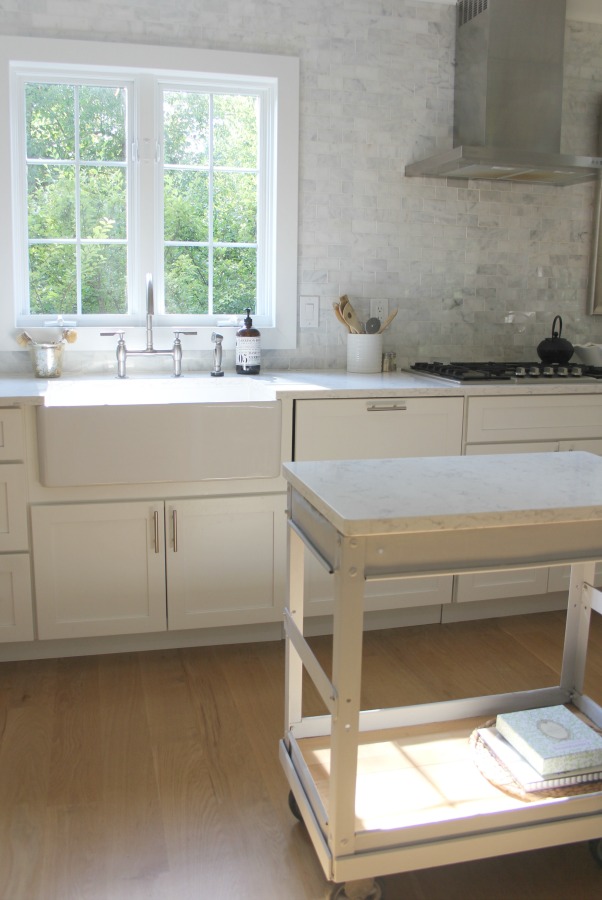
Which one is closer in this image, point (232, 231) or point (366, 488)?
point (366, 488)

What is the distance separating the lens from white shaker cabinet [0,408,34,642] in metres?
2.78

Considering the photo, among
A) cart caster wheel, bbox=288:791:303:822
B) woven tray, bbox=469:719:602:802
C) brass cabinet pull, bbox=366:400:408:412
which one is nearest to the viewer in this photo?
woven tray, bbox=469:719:602:802

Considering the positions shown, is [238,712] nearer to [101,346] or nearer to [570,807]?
[570,807]

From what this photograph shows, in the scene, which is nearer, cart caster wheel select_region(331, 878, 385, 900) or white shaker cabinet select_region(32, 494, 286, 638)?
cart caster wheel select_region(331, 878, 385, 900)

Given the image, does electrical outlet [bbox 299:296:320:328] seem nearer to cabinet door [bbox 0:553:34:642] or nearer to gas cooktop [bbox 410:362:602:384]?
gas cooktop [bbox 410:362:602:384]

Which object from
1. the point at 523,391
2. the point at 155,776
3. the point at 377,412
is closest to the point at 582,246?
the point at 523,391

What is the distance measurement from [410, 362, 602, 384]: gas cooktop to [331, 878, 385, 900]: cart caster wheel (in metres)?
1.93

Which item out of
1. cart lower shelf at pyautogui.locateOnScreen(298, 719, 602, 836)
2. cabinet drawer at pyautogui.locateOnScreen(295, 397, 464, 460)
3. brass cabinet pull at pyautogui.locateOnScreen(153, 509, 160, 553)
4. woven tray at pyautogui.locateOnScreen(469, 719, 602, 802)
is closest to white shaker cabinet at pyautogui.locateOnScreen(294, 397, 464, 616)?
cabinet drawer at pyautogui.locateOnScreen(295, 397, 464, 460)

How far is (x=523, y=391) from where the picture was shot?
3283 millimetres

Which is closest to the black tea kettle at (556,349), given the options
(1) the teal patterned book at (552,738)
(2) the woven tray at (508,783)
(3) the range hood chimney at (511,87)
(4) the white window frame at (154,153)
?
(3) the range hood chimney at (511,87)

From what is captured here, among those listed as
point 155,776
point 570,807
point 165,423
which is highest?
point 165,423

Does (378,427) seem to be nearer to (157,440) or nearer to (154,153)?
Result: (157,440)

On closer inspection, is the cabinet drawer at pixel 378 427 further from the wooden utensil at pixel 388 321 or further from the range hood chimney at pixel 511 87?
the range hood chimney at pixel 511 87

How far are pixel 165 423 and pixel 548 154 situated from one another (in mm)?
1854
